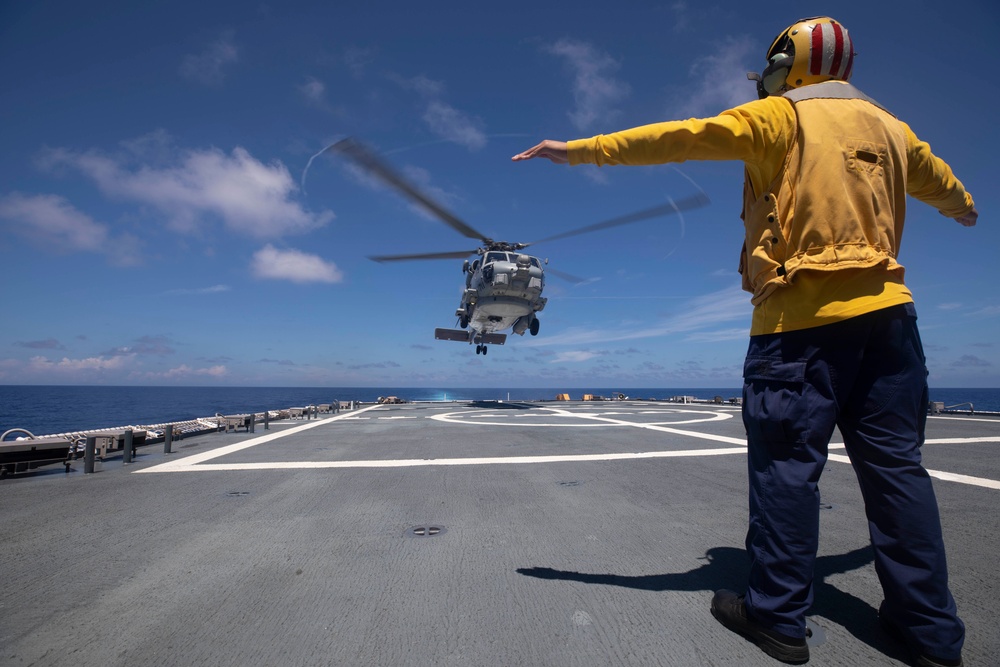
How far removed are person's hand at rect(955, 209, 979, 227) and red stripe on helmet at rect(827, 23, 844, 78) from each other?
4.07 ft

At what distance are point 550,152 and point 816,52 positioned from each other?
139cm

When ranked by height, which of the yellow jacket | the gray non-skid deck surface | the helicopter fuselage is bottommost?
the gray non-skid deck surface

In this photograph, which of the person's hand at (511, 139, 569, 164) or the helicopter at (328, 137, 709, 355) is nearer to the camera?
the person's hand at (511, 139, 569, 164)

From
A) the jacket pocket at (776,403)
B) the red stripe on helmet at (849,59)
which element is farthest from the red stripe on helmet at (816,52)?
the jacket pocket at (776,403)

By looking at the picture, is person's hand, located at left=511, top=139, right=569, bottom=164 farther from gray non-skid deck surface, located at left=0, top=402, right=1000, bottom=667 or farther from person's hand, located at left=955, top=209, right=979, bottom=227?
person's hand, located at left=955, top=209, right=979, bottom=227

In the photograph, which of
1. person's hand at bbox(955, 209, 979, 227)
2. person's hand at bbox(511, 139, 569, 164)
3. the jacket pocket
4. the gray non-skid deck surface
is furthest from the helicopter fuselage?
the jacket pocket

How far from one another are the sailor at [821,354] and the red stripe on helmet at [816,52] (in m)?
0.18

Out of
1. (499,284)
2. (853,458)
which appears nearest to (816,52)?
(853,458)

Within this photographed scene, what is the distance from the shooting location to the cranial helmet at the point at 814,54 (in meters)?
2.12

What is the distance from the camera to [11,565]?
239 cm

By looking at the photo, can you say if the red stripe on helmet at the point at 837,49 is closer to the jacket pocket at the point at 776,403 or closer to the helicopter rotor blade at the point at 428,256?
the jacket pocket at the point at 776,403

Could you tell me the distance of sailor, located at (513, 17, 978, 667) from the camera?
5.38 ft

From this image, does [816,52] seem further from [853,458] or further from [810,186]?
[853,458]

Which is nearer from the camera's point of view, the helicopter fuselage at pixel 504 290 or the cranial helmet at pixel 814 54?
the cranial helmet at pixel 814 54
